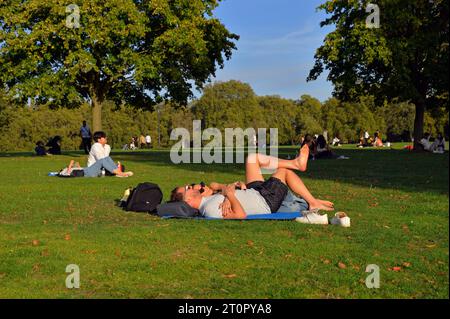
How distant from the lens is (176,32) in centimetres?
3541

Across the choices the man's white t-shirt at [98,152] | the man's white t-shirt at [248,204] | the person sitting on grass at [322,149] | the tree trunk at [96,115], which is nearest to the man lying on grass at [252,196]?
the man's white t-shirt at [248,204]

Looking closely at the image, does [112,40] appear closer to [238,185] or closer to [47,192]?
[47,192]

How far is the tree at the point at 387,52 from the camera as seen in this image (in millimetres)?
36406

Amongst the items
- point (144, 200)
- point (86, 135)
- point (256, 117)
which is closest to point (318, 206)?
point (144, 200)

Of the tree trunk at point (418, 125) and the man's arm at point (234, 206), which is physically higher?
the tree trunk at point (418, 125)

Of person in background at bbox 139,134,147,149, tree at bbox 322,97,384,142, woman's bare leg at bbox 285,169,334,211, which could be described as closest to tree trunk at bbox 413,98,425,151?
woman's bare leg at bbox 285,169,334,211

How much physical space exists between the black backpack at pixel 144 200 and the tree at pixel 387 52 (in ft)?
89.5

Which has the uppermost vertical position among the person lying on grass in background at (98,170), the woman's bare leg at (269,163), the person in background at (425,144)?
the person in background at (425,144)

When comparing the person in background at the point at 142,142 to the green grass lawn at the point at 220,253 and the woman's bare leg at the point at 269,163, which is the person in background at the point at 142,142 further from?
the woman's bare leg at the point at 269,163

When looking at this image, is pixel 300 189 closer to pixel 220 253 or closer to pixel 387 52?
pixel 220 253

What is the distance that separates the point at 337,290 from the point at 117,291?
2.08 meters

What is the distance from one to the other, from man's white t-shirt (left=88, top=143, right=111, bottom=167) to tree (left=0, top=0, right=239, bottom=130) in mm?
14555
